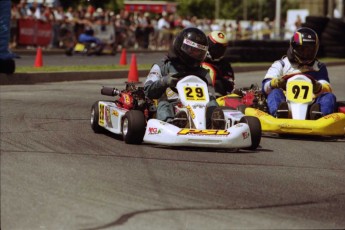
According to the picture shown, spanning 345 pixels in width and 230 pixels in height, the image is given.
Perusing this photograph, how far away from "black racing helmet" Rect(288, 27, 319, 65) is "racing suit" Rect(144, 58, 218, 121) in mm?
1822

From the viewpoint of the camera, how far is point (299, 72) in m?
12.1

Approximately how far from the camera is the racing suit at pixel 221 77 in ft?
42.8

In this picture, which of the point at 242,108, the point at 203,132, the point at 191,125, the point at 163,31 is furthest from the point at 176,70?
the point at 163,31

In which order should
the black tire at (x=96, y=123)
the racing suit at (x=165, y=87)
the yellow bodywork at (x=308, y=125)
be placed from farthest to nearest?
1. the yellow bodywork at (x=308, y=125)
2. the black tire at (x=96, y=123)
3. the racing suit at (x=165, y=87)

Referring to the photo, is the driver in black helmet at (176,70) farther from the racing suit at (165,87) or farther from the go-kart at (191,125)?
the go-kart at (191,125)

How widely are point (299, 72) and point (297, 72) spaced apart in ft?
0.10

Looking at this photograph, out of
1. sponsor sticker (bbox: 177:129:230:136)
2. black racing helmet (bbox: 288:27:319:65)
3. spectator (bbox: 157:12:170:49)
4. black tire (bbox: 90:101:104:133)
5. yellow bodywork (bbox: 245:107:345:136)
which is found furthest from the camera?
spectator (bbox: 157:12:170:49)

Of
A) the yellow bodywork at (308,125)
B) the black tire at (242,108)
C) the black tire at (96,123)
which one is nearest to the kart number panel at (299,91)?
the yellow bodywork at (308,125)

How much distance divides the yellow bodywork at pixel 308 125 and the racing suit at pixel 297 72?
0.94 feet

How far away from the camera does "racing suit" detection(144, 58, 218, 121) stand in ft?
33.5

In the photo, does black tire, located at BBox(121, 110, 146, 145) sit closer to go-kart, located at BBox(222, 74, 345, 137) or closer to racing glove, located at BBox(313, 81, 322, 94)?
go-kart, located at BBox(222, 74, 345, 137)

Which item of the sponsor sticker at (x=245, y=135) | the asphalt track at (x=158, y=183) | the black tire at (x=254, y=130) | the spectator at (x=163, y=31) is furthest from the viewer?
the spectator at (x=163, y=31)

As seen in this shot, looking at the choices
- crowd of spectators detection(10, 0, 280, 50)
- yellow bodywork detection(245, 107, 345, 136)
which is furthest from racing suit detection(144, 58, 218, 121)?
crowd of spectators detection(10, 0, 280, 50)

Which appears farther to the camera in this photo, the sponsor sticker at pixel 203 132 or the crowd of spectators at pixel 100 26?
the crowd of spectators at pixel 100 26
